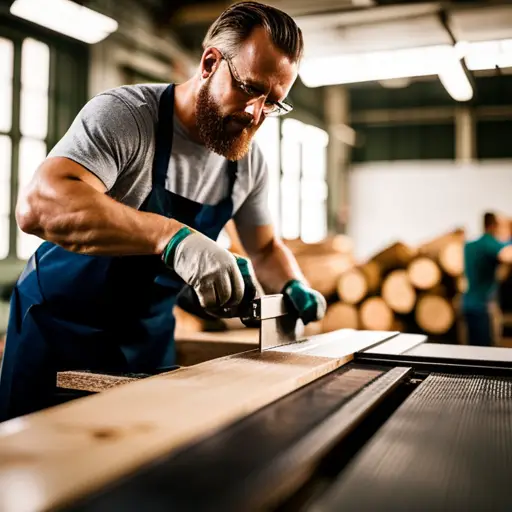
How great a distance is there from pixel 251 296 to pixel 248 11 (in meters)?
0.94

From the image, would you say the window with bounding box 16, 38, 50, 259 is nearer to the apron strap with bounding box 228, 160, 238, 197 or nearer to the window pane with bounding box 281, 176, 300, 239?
the apron strap with bounding box 228, 160, 238, 197

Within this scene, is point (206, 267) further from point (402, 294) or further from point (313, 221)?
point (313, 221)

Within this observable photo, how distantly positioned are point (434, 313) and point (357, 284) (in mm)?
812

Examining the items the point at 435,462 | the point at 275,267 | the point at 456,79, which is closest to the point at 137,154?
the point at 275,267

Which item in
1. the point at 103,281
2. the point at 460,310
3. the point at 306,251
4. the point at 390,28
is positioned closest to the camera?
the point at 103,281

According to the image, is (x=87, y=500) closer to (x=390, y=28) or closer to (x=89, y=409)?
(x=89, y=409)

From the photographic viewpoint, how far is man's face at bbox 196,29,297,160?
186cm

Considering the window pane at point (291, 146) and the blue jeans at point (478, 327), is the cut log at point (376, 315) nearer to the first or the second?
the blue jeans at point (478, 327)

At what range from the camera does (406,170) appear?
13711 millimetres

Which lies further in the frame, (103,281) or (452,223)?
(452,223)

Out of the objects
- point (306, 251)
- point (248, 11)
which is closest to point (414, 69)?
point (306, 251)

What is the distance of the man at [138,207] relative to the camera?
1.64m

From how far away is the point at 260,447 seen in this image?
0.86 metres

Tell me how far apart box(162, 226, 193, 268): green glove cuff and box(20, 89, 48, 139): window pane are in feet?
15.4
